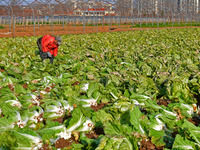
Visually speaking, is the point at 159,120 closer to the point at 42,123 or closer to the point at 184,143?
the point at 184,143

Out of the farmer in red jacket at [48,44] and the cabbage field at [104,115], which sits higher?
the farmer in red jacket at [48,44]

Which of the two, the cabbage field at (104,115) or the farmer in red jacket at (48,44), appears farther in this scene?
the farmer in red jacket at (48,44)

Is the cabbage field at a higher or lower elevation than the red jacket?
lower

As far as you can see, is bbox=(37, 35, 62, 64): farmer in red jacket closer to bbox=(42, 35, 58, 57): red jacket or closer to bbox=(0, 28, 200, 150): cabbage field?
bbox=(42, 35, 58, 57): red jacket

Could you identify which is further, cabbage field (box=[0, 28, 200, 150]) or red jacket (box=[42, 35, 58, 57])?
red jacket (box=[42, 35, 58, 57])

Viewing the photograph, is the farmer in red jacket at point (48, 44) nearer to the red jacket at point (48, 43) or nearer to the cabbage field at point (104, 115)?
the red jacket at point (48, 43)

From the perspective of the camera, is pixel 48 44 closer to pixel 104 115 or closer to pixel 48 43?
pixel 48 43

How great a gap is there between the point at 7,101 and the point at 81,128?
5.28ft

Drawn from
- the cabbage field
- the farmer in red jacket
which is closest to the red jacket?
the farmer in red jacket

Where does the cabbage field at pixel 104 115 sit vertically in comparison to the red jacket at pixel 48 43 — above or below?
below

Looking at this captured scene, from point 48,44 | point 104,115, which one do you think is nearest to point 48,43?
point 48,44

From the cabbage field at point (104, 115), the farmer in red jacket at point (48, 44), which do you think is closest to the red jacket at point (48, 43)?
the farmer in red jacket at point (48, 44)

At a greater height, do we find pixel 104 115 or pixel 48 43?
pixel 48 43

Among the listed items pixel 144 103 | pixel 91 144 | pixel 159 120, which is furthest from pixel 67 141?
pixel 144 103
